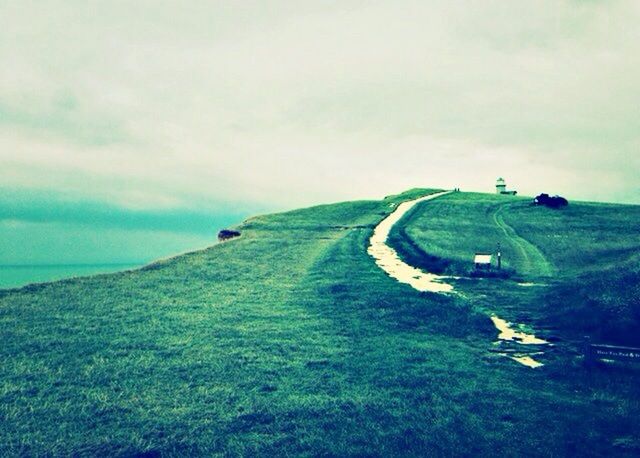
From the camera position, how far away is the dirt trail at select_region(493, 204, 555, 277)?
119 feet

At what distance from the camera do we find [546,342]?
19.3 m

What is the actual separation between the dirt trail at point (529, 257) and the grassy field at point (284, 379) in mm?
7897

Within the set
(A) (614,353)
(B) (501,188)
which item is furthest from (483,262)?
(B) (501,188)

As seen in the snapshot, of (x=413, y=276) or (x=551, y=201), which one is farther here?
(x=551, y=201)

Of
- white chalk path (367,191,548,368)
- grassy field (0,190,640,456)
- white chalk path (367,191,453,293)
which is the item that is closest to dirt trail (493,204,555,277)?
white chalk path (367,191,548,368)

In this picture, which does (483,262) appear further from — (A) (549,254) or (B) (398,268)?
(A) (549,254)

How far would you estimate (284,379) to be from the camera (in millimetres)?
14953

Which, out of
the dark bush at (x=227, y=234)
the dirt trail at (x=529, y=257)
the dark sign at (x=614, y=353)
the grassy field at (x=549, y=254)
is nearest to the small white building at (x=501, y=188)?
the grassy field at (x=549, y=254)

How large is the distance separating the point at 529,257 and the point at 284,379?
3334 cm

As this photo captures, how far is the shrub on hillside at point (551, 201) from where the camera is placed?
74.6 meters

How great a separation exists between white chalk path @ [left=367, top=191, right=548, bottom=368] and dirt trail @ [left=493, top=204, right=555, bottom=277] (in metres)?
7.70

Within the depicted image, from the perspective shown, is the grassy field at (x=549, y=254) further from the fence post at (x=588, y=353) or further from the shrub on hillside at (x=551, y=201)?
the fence post at (x=588, y=353)

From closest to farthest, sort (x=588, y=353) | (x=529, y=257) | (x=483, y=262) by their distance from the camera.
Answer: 1. (x=588, y=353)
2. (x=483, y=262)
3. (x=529, y=257)

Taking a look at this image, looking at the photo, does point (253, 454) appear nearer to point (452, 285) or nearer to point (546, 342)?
point (546, 342)
